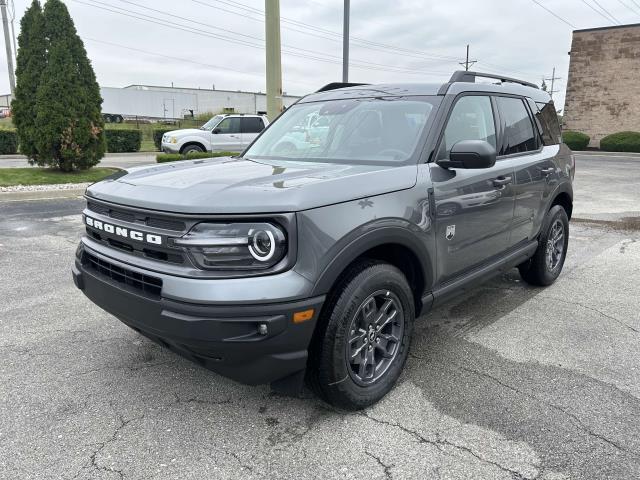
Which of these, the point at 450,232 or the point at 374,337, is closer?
the point at 374,337

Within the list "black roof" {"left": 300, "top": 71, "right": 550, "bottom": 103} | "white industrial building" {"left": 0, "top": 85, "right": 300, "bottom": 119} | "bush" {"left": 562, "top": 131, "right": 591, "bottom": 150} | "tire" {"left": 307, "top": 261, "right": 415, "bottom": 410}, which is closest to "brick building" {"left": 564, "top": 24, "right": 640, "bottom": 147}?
"bush" {"left": 562, "top": 131, "right": 591, "bottom": 150}

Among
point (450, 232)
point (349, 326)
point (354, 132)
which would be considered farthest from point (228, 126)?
point (349, 326)

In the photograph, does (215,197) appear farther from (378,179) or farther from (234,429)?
(234,429)

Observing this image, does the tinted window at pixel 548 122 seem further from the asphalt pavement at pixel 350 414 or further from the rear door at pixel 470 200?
the asphalt pavement at pixel 350 414

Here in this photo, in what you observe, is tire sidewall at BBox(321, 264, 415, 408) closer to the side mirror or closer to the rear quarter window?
the side mirror

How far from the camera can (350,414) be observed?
280 centimetres

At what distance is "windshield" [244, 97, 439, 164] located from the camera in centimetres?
327

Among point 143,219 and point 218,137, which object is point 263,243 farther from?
point 218,137

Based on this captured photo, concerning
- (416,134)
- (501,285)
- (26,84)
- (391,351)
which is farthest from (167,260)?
(26,84)

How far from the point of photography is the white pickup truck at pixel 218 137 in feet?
56.4

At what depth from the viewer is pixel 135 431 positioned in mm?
2611

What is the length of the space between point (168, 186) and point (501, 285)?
3713 millimetres

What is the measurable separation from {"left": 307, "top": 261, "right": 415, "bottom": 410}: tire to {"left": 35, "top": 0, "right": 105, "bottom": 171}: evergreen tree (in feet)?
36.8

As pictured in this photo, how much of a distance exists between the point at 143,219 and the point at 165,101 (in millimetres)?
53200
